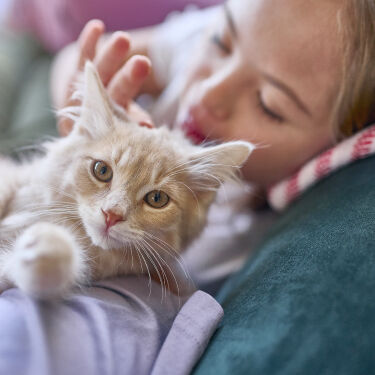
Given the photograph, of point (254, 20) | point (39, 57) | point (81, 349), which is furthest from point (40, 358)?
point (39, 57)

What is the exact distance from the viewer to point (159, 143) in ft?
3.38

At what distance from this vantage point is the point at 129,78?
1.15m

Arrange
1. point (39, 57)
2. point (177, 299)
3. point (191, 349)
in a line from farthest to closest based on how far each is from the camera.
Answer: point (39, 57), point (177, 299), point (191, 349)

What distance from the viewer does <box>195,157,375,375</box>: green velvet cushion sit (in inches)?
Result: 24.9

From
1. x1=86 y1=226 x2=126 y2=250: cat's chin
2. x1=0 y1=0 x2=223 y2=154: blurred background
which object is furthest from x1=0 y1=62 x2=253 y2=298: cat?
x1=0 y1=0 x2=223 y2=154: blurred background

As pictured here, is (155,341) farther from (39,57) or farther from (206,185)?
(39,57)

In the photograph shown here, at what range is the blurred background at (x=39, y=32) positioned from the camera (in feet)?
6.64

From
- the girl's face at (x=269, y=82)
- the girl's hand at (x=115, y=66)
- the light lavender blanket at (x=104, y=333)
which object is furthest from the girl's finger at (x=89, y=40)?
the light lavender blanket at (x=104, y=333)

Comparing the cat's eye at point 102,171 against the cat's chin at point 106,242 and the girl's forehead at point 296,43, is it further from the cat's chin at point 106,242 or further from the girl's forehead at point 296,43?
the girl's forehead at point 296,43

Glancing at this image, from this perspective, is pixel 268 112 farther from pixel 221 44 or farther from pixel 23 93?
pixel 23 93

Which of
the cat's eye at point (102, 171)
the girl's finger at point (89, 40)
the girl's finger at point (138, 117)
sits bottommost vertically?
the girl's finger at point (138, 117)

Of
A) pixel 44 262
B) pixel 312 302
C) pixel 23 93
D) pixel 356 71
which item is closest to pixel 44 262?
pixel 44 262

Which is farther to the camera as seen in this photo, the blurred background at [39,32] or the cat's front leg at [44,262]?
the blurred background at [39,32]

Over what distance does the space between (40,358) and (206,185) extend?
61 centimetres
